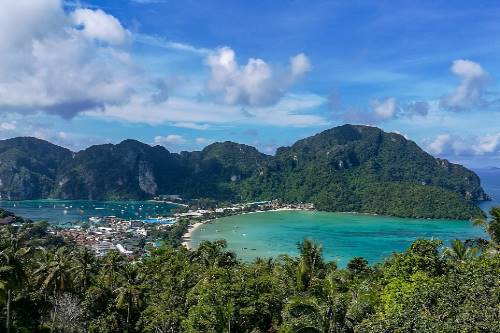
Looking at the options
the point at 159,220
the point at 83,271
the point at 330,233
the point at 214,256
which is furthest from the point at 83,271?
the point at 159,220

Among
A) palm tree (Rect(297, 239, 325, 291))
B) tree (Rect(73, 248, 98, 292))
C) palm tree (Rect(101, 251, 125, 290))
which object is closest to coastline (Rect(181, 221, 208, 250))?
palm tree (Rect(101, 251, 125, 290))

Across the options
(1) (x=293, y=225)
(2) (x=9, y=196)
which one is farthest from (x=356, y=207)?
(2) (x=9, y=196)

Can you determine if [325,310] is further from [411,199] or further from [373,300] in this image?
[411,199]

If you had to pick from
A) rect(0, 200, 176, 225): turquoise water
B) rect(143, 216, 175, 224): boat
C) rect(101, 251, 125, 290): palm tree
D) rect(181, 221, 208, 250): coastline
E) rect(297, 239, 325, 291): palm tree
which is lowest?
rect(181, 221, 208, 250): coastline

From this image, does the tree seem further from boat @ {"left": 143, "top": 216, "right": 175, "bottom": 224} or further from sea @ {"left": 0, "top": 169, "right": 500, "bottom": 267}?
boat @ {"left": 143, "top": 216, "right": 175, "bottom": 224}

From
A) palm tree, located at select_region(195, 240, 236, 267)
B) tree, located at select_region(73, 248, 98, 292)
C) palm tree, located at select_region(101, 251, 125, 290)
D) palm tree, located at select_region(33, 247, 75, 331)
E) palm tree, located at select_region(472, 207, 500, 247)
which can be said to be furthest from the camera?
palm tree, located at select_region(195, 240, 236, 267)

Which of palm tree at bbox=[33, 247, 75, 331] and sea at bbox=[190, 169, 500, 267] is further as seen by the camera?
sea at bbox=[190, 169, 500, 267]

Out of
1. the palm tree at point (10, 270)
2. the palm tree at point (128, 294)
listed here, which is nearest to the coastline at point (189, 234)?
the palm tree at point (128, 294)
